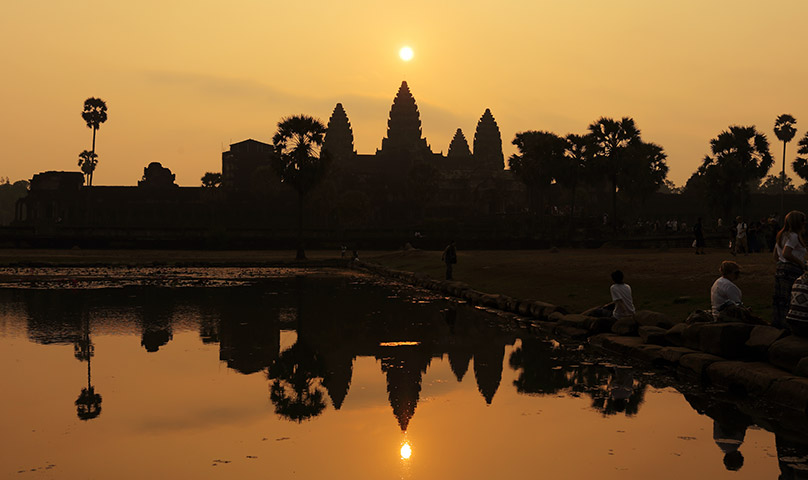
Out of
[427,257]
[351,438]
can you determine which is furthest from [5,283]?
[351,438]

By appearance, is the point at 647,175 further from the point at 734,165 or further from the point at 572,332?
the point at 572,332

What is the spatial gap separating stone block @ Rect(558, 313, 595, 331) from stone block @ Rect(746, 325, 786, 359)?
489 centimetres

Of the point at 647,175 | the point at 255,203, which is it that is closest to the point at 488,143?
the point at 255,203

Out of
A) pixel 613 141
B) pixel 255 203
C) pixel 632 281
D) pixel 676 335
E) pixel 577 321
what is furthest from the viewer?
pixel 255 203

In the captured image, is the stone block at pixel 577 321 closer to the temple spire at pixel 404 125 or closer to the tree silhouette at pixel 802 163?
the tree silhouette at pixel 802 163

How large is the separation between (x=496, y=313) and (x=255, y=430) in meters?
13.3

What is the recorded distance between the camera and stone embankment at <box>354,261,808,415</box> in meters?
9.93

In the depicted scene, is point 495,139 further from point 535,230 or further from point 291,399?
point 291,399

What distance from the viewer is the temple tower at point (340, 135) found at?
148m

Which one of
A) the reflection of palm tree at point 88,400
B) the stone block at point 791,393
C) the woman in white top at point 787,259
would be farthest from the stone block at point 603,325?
the reflection of palm tree at point 88,400

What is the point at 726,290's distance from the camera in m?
12.7

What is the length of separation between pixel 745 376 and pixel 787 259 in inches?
86.1

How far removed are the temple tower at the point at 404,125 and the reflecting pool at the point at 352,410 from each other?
13320 cm

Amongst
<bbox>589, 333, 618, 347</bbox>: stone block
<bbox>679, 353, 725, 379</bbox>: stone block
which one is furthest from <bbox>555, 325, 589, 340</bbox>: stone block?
<bbox>679, 353, 725, 379</bbox>: stone block
